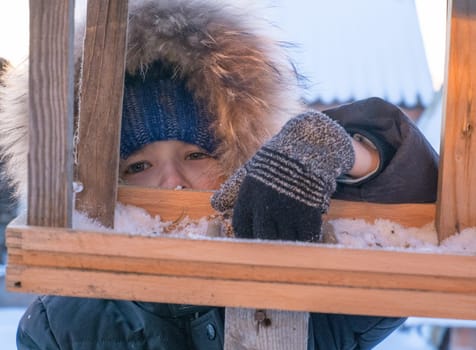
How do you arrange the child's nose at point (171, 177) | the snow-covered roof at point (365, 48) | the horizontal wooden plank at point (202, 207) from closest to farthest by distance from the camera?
the horizontal wooden plank at point (202, 207) < the child's nose at point (171, 177) < the snow-covered roof at point (365, 48)

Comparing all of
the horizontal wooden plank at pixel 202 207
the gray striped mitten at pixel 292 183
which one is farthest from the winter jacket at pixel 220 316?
the gray striped mitten at pixel 292 183

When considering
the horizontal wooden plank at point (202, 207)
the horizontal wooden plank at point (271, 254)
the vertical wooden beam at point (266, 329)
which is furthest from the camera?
the horizontal wooden plank at point (202, 207)

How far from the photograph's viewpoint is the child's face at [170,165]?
1.21 m

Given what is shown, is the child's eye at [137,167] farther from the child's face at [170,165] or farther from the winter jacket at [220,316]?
the winter jacket at [220,316]

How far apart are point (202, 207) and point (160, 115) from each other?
0.33 metres

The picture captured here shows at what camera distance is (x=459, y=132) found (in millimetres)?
870

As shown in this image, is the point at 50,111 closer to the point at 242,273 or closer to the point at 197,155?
the point at 242,273

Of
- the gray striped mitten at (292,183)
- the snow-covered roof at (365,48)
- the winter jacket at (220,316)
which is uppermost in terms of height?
the gray striped mitten at (292,183)

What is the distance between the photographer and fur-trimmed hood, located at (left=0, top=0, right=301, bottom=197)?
3.95 ft

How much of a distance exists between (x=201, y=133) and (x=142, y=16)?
248 mm

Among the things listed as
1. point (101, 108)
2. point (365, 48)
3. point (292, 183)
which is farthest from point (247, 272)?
point (365, 48)

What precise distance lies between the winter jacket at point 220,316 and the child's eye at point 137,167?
25 centimetres

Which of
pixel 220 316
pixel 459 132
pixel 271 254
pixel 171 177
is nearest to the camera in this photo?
pixel 271 254

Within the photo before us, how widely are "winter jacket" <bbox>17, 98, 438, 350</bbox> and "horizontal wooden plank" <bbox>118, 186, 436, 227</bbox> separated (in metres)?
0.03
